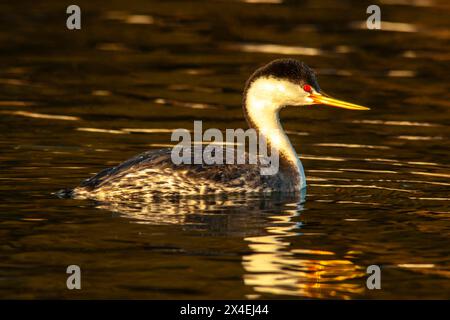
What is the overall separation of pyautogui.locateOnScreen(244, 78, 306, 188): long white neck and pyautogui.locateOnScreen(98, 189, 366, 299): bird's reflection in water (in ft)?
1.75

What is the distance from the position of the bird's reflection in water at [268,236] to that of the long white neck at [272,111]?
0.53 meters

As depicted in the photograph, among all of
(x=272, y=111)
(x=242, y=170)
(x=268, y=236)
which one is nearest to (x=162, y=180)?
(x=242, y=170)

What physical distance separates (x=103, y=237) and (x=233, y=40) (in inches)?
490

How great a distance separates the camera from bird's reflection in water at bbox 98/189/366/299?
10211 mm

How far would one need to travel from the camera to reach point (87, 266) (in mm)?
10414

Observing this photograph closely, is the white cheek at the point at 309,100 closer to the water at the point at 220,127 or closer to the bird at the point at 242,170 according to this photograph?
the bird at the point at 242,170

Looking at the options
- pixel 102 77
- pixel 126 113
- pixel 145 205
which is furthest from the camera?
pixel 102 77

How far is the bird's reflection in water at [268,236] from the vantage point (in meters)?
10.2

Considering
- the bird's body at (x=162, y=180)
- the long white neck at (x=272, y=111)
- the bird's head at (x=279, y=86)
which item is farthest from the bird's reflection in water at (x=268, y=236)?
the bird's head at (x=279, y=86)

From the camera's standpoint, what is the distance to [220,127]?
17109 mm

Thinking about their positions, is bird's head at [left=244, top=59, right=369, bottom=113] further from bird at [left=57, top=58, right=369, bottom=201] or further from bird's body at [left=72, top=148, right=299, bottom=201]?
bird's body at [left=72, top=148, right=299, bottom=201]

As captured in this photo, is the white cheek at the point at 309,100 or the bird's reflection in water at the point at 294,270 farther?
the white cheek at the point at 309,100
